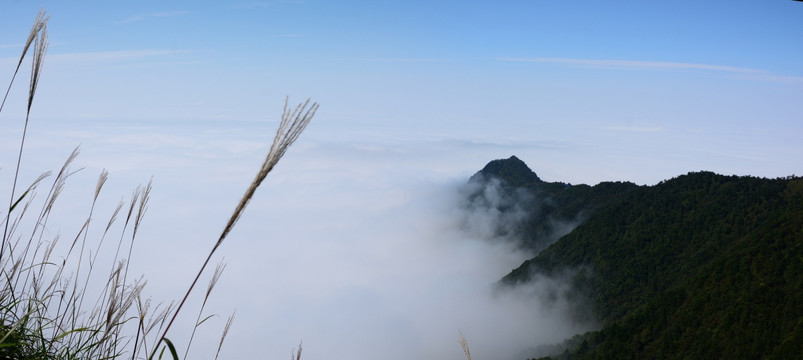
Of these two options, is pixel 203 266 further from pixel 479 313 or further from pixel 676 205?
pixel 479 313

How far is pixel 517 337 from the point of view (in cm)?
8550

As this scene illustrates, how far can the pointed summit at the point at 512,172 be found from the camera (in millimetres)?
133100

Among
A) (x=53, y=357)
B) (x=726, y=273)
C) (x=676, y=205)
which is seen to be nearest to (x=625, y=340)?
(x=726, y=273)

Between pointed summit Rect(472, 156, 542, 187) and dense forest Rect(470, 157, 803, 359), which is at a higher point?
pointed summit Rect(472, 156, 542, 187)

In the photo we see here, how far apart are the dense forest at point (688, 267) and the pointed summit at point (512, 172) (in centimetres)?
3203

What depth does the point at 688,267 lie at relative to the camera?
2233 inches

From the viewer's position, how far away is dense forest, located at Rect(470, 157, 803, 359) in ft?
129

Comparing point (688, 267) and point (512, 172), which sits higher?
point (512, 172)

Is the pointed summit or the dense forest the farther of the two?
the pointed summit

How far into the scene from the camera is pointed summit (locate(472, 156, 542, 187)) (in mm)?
133100

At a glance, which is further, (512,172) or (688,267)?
(512,172)

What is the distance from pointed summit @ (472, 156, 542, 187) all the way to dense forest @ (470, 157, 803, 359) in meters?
32.0

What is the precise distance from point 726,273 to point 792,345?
12.4 meters

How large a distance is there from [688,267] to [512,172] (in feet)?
279
